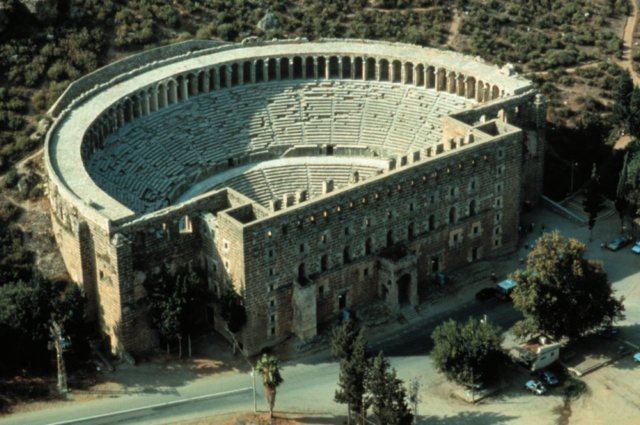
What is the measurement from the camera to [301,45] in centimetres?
14700

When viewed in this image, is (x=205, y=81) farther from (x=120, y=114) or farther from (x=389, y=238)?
(x=389, y=238)

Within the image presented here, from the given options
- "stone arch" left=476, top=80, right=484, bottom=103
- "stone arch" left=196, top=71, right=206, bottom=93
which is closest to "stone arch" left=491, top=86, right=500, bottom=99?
"stone arch" left=476, top=80, right=484, bottom=103

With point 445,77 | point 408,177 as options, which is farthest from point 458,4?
point 408,177

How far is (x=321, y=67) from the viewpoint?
146m

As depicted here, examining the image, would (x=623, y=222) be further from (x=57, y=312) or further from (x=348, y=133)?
(x=57, y=312)

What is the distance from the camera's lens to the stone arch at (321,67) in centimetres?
14525

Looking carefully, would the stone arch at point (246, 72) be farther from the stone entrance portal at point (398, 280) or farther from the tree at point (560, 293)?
the tree at point (560, 293)

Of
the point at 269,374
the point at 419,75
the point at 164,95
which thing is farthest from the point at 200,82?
the point at 269,374

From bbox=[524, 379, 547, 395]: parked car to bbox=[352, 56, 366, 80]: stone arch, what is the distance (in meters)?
48.1

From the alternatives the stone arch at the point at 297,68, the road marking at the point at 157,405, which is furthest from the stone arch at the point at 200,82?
the road marking at the point at 157,405

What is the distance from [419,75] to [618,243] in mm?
29448

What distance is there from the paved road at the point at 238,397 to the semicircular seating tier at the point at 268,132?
2422cm

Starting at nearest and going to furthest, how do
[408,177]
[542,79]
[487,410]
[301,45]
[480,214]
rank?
[487,410], [408,177], [480,214], [301,45], [542,79]

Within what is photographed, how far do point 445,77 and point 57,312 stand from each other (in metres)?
54.3
